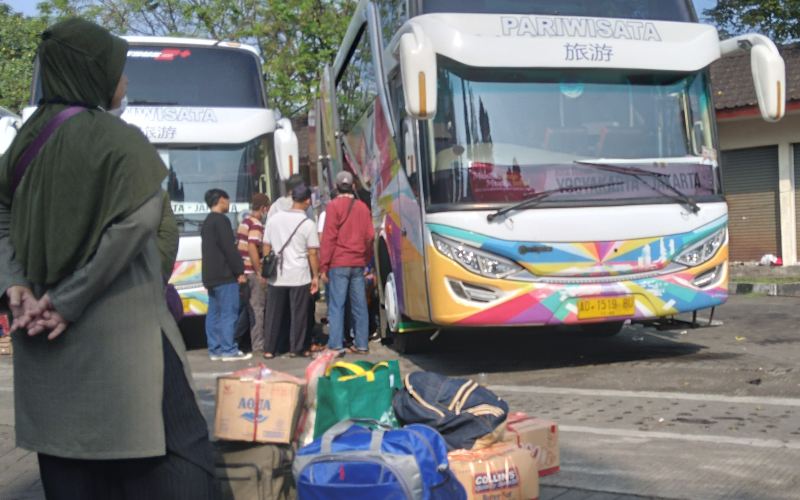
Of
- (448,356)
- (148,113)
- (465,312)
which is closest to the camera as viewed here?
(465,312)

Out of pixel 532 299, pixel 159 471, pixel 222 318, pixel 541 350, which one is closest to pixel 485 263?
pixel 532 299

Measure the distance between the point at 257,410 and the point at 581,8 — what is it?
5613mm

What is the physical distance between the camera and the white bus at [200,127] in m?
11.8

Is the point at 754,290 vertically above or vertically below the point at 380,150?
below

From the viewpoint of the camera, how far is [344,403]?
4477 mm

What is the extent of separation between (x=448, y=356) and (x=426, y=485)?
6.52 meters

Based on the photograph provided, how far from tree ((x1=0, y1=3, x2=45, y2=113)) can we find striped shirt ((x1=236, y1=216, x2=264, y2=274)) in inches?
875

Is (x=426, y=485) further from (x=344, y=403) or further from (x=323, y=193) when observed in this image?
(x=323, y=193)

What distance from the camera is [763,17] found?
78.4 ft

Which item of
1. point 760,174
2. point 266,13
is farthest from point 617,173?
point 266,13

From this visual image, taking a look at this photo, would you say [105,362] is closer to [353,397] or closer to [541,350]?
[353,397]

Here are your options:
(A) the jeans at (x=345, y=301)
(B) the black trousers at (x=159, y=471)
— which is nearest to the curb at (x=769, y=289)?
(A) the jeans at (x=345, y=301)

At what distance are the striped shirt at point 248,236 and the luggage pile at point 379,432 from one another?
632 centimetres

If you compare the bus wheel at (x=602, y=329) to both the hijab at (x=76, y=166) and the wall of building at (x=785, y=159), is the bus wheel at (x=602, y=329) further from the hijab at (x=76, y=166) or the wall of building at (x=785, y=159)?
the wall of building at (x=785, y=159)
